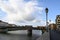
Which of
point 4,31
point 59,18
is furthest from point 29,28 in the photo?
point 59,18

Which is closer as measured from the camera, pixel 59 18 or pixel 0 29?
pixel 0 29

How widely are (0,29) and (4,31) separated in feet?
16.9

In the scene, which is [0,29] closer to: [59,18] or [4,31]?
[4,31]

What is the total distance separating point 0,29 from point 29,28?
41814mm

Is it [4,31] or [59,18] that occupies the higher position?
[59,18]

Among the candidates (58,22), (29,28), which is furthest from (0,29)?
(58,22)

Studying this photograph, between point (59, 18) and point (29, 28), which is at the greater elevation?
point (59, 18)

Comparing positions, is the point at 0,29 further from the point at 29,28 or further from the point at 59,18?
the point at 59,18

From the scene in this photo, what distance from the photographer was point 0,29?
14700 centimetres

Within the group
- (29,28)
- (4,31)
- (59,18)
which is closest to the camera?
(29,28)

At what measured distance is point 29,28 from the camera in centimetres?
11725

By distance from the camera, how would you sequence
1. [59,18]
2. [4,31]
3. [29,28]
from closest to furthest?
[29,28] < [4,31] < [59,18]

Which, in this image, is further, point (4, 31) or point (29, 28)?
point (4, 31)

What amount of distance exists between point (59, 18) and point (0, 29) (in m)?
63.0
